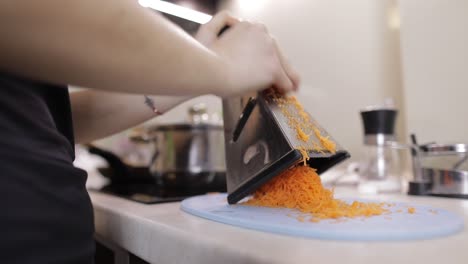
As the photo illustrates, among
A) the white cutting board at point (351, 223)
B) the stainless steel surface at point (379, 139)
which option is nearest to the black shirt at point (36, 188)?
the white cutting board at point (351, 223)

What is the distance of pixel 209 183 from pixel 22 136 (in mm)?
599

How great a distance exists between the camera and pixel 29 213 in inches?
11.4

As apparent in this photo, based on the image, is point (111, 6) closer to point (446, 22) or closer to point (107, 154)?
point (107, 154)

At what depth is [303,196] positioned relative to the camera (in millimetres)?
477

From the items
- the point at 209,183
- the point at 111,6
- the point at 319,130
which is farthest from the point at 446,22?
the point at 111,6

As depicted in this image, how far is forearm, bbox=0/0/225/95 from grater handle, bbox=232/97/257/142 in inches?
8.9

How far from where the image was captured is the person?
238 millimetres

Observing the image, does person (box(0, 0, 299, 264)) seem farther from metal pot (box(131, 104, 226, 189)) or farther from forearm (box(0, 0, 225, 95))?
metal pot (box(131, 104, 226, 189))

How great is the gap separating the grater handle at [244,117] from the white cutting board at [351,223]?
128mm

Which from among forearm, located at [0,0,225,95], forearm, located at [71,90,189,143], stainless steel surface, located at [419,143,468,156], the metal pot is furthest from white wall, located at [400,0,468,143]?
forearm, located at [0,0,225,95]

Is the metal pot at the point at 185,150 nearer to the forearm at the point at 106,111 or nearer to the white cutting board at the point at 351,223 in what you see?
the forearm at the point at 106,111

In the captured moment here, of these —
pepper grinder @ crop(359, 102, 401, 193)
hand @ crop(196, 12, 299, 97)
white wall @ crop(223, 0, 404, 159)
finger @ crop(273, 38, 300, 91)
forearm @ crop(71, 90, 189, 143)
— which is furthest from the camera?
white wall @ crop(223, 0, 404, 159)

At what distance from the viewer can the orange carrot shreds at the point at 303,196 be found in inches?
17.1

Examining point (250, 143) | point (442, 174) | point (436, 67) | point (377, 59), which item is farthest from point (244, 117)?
point (377, 59)
